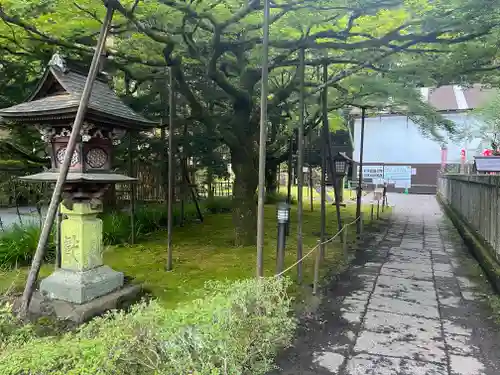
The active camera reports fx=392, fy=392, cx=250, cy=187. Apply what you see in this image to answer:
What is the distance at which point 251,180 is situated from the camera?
29.3ft

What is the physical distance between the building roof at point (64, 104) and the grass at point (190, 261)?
229 cm

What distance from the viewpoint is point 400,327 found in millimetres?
4527

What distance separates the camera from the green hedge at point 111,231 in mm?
7363

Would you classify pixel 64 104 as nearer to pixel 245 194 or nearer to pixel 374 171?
pixel 245 194

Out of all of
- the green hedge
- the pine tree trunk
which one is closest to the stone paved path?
the pine tree trunk

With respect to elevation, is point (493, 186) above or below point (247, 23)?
below

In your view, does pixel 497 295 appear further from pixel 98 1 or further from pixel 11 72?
pixel 11 72

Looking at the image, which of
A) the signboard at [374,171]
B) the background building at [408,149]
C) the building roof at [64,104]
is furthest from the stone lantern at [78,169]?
the signboard at [374,171]

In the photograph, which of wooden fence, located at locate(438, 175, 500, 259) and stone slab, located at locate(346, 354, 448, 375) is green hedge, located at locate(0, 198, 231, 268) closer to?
stone slab, located at locate(346, 354, 448, 375)

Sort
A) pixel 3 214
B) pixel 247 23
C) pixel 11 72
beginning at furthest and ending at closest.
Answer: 1. pixel 3 214
2. pixel 11 72
3. pixel 247 23

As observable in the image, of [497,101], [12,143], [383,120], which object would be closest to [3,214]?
[12,143]

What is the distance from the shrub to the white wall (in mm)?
31134

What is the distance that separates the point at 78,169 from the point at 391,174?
1218 inches

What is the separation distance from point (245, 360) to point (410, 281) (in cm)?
428
